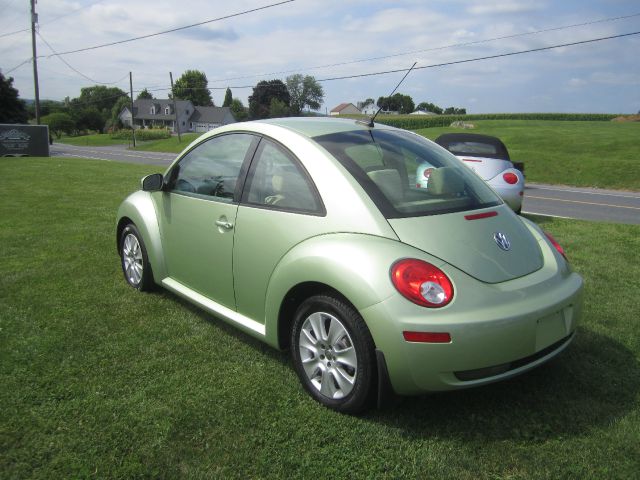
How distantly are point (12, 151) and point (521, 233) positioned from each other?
3045cm

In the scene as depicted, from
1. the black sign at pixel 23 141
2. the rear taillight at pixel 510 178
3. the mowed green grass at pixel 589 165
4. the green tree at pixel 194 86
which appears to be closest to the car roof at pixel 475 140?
the rear taillight at pixel 510 178

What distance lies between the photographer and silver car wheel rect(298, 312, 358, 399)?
109 inches

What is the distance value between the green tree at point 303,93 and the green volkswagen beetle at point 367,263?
148 ft

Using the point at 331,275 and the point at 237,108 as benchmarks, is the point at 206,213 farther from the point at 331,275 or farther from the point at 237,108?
the point at 237,108

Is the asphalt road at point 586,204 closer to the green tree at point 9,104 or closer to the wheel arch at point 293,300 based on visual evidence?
the wheel arch at point 293,300

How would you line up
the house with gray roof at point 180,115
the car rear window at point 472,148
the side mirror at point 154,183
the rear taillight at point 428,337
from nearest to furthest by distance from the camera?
the rear taillight at point 428,337, the side mirror at point 154,183, the car rear window at point 472,148, the house with gray roof at point 180,115

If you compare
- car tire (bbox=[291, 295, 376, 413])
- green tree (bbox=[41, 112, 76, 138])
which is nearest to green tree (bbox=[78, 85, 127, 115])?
green tree (bbox=[41, 112, 76, 138])

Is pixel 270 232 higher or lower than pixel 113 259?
higher

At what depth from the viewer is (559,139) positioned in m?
34.7

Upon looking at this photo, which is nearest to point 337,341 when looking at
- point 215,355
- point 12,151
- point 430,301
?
point 430,301

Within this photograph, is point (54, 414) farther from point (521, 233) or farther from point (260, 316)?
point (521, 233)

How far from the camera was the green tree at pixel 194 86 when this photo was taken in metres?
107

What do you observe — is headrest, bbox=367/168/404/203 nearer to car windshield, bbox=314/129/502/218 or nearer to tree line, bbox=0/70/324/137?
car windshield, bbox=314/129/502/218

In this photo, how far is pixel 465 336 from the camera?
2457 millimetres
